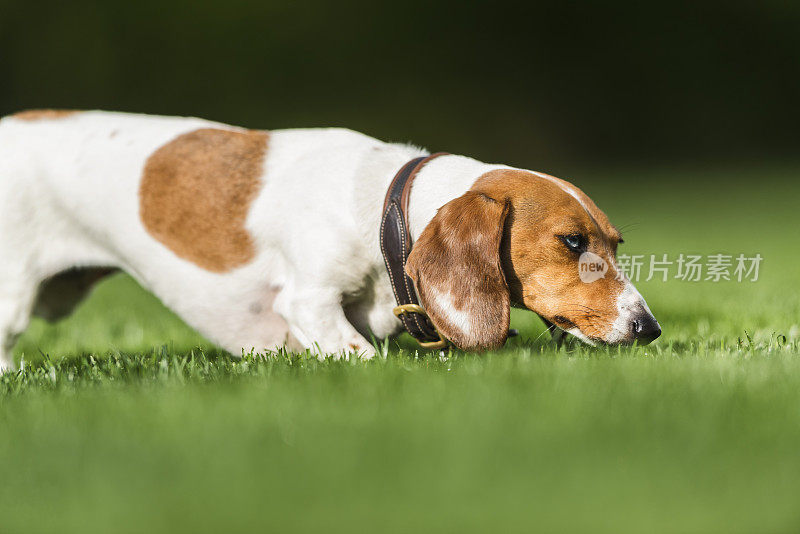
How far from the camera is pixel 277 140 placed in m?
3.85

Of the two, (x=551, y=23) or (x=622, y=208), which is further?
(x=551, y=23)

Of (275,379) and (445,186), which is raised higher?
(445,186)

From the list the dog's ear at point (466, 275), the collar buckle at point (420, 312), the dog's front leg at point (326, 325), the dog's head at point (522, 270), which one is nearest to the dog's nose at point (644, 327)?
the dog's head at point (522, 270)

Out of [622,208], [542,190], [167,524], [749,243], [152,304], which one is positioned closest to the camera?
[167,524]

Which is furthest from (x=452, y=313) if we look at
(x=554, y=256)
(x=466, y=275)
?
(x=554, y=256)

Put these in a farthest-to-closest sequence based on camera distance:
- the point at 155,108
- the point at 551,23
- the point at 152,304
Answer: the point at 551,23
the point at 155,108
the point at 152,304

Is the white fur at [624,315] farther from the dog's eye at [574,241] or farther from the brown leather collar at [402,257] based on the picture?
the brown leather collar at [402,257]

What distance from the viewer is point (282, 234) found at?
352 centimetres

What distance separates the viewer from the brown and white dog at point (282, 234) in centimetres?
306

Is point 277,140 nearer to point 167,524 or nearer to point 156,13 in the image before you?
point 167,524

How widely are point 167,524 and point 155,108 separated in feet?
59.9

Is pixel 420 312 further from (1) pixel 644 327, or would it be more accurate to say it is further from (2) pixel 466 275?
(1) pixel 644 327

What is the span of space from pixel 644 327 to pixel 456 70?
18.1m

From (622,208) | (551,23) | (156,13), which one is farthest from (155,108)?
(622,208)
